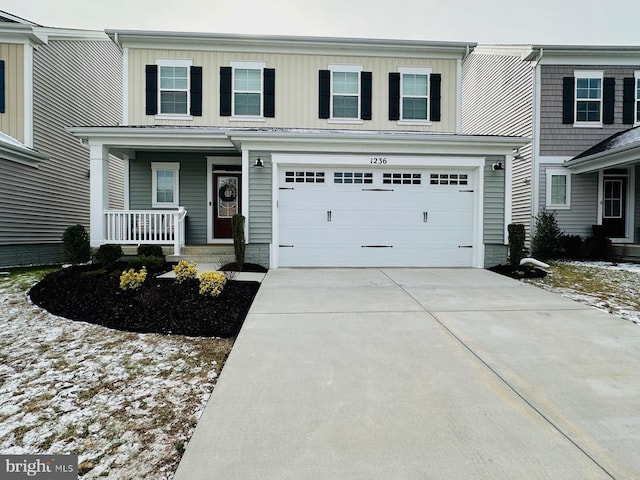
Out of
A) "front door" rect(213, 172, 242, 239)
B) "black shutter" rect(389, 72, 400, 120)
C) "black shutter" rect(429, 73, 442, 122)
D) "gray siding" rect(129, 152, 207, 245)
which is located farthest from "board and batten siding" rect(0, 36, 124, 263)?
"black shutter" rect(429, 73, 442, 122)

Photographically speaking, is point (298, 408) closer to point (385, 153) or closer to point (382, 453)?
point (382, 453)

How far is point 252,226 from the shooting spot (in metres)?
8.17

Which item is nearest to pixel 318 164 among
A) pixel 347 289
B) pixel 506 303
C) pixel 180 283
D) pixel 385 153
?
pixel 385 153

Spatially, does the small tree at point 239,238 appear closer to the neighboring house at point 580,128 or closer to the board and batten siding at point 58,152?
the board and batten siding at point 58,152

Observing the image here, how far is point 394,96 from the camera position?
10547mm

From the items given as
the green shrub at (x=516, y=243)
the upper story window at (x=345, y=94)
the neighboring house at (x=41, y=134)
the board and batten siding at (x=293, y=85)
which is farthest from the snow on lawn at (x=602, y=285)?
the neighboring house at (x=41, y=134)

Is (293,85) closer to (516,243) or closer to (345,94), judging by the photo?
(345,94)

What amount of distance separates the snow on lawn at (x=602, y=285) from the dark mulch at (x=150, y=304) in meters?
5.03

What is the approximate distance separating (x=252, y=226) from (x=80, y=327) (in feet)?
14.3

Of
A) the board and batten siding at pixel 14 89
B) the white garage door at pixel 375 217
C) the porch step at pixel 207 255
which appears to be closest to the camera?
the white garage door at pixel 375 217

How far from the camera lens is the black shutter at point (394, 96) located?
10.5 metres

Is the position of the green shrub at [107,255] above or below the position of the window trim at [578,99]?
below

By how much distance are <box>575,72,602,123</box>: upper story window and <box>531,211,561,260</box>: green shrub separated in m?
3.39

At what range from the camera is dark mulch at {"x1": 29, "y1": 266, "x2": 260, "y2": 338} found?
4.18m
